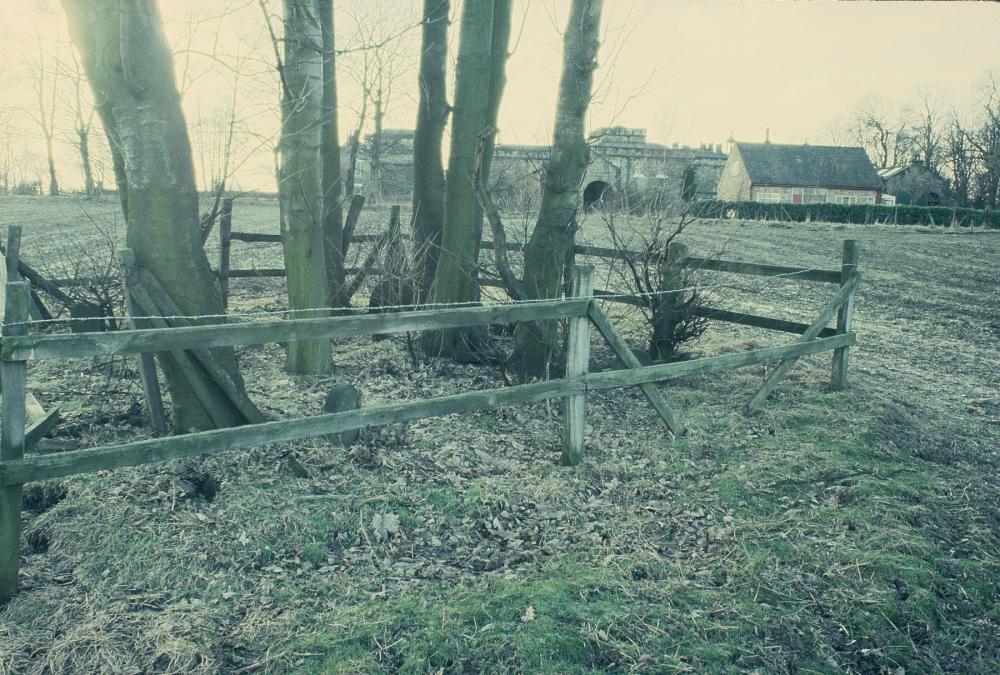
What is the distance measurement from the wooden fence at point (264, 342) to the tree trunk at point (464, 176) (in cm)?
298

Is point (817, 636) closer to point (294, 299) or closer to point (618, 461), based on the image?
point (618, 461)

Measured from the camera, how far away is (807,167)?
6269 centimetres

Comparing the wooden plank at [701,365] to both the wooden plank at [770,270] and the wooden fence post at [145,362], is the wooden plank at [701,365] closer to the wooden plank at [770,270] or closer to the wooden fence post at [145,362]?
the wooden plank at [770,270]

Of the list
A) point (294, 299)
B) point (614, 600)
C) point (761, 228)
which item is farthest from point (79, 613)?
point (761, 228)

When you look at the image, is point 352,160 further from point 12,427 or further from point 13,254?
point 12,427

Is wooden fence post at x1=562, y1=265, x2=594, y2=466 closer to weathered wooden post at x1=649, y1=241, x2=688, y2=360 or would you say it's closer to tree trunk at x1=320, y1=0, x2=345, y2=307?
weathered wooden post at x1=649, y1=241, x2=688, y2=360

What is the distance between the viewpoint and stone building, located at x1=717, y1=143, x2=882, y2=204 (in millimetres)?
61219

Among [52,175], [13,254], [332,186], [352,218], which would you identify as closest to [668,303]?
[352,218]

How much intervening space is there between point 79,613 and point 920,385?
868 centimetres

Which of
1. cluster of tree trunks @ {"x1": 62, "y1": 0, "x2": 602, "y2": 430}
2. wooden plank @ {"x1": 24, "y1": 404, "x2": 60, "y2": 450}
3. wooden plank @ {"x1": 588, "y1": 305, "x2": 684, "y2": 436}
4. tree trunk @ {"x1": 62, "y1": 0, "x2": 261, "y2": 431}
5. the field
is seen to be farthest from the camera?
wooden plank @ {"x1": 588, "y1": 305, "x2": 684, "y2": 436}

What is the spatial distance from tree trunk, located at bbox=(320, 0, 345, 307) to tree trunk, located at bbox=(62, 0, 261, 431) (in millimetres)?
3461

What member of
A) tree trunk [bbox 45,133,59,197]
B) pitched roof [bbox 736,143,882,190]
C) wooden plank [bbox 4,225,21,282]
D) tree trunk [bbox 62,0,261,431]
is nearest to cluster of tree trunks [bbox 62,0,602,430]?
tree trunk [bbox 62,0,261,431]

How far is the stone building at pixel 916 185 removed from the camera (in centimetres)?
6272

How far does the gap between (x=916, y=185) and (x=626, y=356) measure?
229 ft
